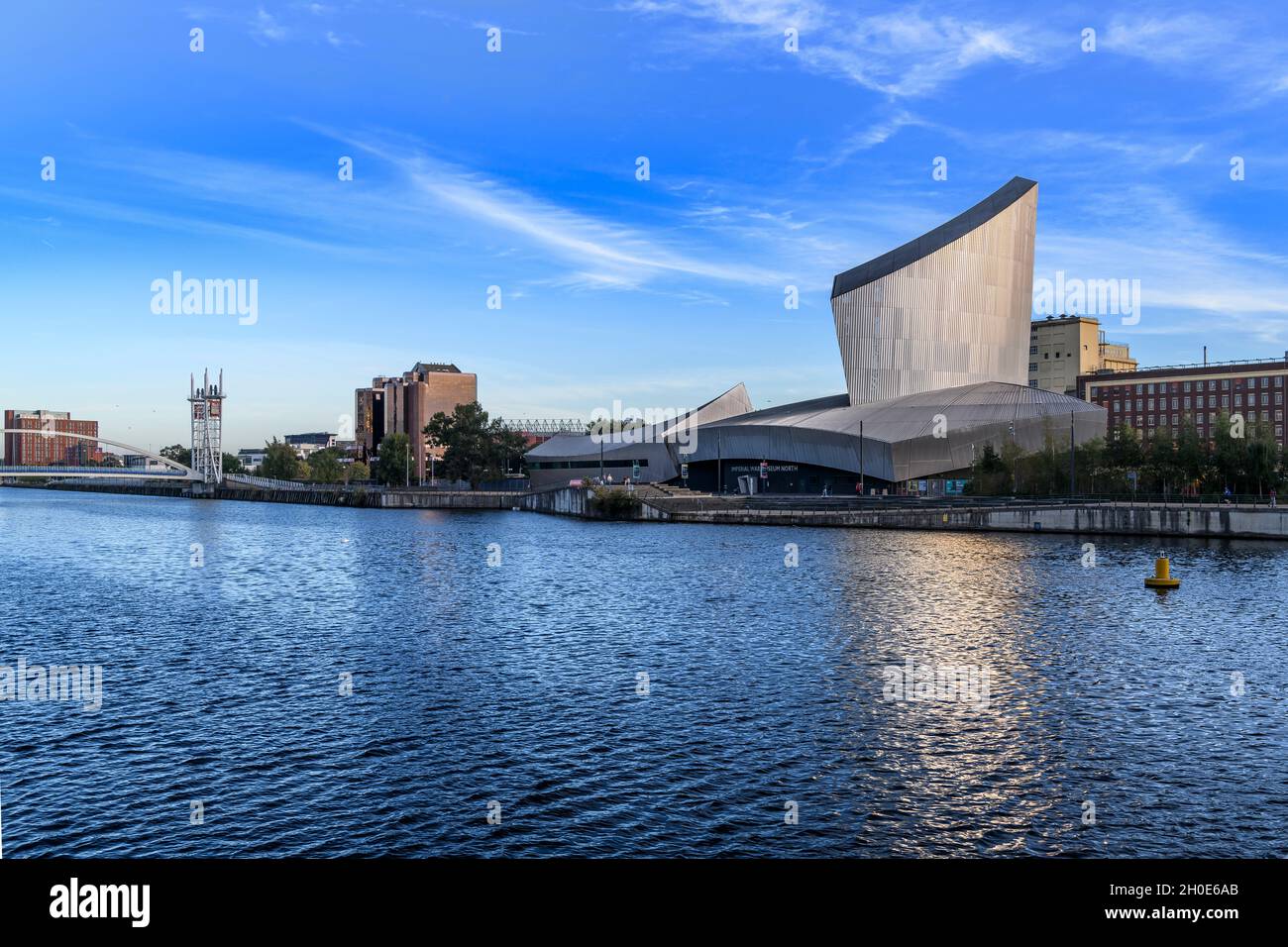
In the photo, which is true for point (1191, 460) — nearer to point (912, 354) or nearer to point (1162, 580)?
point (912, 354)

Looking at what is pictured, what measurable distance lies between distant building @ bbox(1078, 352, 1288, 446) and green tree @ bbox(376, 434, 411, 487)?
108128 mm

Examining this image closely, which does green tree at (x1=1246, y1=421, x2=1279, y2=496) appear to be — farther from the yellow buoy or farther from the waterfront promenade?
the yellow buoy

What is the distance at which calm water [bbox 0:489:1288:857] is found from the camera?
14789mm

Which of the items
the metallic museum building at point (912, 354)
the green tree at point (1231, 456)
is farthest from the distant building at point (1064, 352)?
the green tree at point (1231, 456)

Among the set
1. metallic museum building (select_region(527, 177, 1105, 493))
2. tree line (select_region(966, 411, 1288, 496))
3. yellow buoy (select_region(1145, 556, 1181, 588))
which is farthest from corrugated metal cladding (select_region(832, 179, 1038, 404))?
yellow buoy (select_region(1145, 556, 1181, 588))

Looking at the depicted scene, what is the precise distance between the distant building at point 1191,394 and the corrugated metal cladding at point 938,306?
2889 cm

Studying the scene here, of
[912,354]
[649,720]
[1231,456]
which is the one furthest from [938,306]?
[649,720]

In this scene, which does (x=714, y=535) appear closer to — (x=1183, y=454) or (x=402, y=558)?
(x=402, y=558)

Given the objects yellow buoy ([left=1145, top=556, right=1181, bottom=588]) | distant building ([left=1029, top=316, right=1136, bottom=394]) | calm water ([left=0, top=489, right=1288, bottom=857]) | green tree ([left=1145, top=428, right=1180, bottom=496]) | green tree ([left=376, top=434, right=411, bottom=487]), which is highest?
distant building ([left=1029, top=316, right=1136, bottom=394])

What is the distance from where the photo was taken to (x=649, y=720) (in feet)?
68.8

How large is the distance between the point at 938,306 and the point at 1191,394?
47946 millimetres

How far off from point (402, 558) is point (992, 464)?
60516 millimetres
